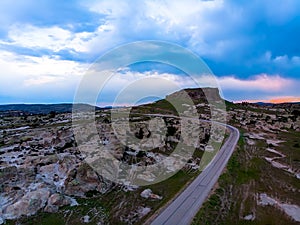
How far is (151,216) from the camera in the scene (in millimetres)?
31531

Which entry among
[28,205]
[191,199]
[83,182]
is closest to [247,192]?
[191,199]

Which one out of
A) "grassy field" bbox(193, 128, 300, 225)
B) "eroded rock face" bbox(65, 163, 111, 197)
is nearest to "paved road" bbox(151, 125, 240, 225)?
"grassy field" bbox(193, 128, 300, 225)

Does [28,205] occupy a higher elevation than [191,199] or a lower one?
lower

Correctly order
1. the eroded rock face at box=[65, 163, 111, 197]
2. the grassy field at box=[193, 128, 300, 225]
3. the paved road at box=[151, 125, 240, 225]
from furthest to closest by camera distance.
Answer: the eroded rock face at box=[65, 163, 111, 197] < the grassy field at box=[193, 128, 300, 225] < the paved road at box=[151, 125, 240, 225]

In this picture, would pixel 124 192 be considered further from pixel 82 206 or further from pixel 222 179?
pixel 222 179

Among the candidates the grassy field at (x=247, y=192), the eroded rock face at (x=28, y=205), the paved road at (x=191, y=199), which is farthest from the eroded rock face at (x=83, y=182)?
the grassy field at (x=247, y=192)

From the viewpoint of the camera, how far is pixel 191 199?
35.8 m

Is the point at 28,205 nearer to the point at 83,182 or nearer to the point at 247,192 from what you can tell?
the point at 83,182

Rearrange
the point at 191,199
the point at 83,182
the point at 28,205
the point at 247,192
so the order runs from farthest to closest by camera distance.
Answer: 1. the point at 83,182
2. the point at 247,192
3. the point at 191,199
4. the point at 28,205

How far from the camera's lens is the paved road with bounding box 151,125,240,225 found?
3022 centimetres

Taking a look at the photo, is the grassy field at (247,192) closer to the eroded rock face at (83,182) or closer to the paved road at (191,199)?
the paved road at (191,199)

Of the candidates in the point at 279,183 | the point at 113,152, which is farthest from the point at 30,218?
the point at 279,183

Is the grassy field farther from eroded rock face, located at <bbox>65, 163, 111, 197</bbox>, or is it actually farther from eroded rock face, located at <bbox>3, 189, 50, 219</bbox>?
eroded rock face, located at <bbox>3, 189, 50, 219</bbox>

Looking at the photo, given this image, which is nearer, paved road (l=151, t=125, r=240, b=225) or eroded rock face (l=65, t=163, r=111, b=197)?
paved road (l=151, t=125, r=240, b=225)
